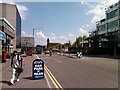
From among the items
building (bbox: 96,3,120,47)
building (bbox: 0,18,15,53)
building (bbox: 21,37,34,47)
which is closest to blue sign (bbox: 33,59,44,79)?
building (bbox: 0,18,15,53)

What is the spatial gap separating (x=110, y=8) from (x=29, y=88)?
80041 millimetres

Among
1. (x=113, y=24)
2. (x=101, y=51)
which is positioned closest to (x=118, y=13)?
(x=113, y=24)

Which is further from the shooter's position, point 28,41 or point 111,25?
point 28,41

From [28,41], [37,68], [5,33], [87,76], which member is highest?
[28,41]

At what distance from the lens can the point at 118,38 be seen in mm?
72688

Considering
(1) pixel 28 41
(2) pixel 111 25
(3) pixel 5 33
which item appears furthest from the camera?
(1) pixel 28 41

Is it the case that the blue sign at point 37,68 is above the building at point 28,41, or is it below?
below

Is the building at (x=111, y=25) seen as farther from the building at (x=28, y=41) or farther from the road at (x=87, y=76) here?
the building at (x=28, y=41)

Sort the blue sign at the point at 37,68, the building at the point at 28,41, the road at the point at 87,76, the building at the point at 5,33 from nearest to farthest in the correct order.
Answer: the road at the point at 87,76
the blue sign at the point at 37,68
the building at the point at 5,33
the building at the point at 28,41

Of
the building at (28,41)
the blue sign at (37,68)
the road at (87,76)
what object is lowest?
the road at (87,76)

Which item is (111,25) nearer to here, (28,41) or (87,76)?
(87,76)

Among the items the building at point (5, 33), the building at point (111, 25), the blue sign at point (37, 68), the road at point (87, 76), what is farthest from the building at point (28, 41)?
the blue sign at point (37, 68)

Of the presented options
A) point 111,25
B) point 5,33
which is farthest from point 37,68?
point 111,25

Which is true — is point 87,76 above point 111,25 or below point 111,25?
below
